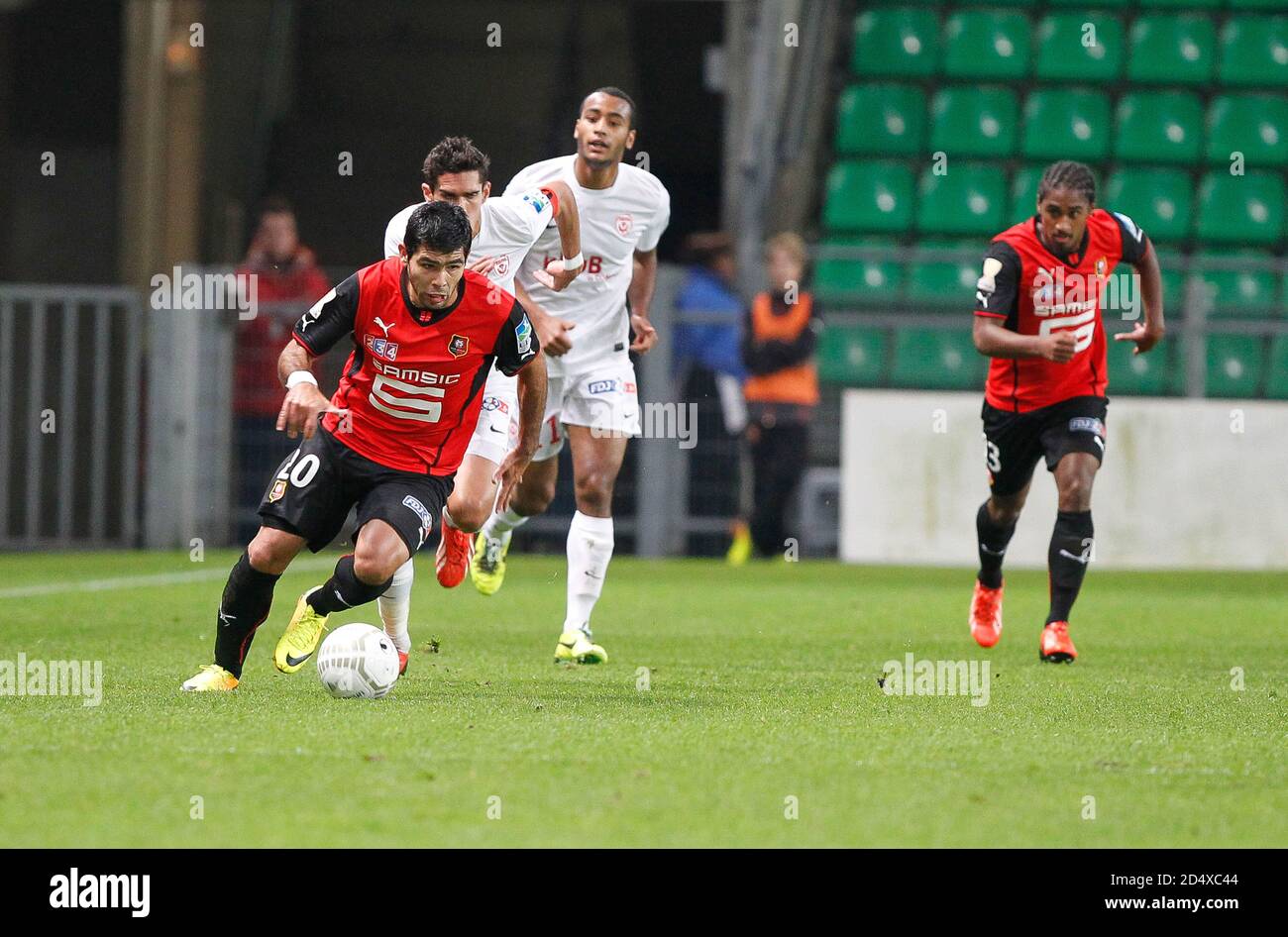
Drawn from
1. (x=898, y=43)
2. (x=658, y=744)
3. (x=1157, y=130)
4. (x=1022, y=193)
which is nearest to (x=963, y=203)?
(x=1022, y=193)

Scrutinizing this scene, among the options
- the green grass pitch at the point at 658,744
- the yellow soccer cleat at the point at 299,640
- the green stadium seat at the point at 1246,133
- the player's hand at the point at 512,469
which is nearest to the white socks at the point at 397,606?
the green grass pitch at the point at 658,744

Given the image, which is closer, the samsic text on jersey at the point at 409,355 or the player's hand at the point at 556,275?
the samsic text on jersey at the point at 409,355

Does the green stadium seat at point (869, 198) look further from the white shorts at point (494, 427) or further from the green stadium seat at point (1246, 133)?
the white shorts at point (494, 427)

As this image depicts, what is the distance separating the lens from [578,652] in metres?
7.20

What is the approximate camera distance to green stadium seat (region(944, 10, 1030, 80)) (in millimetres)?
17812

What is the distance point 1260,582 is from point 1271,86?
6.91 m

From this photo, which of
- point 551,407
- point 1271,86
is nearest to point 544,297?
point 551,407

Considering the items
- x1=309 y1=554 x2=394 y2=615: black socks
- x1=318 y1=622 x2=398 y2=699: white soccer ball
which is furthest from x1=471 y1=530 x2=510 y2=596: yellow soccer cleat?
x1=318 y1=622 x2=398 y2=699: white soccer ball

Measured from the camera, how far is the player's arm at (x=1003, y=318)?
7602mm

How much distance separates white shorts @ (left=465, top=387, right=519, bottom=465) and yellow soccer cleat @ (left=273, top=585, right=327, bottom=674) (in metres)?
1.11

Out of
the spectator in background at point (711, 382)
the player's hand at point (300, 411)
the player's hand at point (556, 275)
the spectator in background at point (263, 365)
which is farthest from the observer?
the spectator in background at point (263, 365)

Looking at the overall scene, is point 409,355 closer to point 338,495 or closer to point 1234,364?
point 338,495

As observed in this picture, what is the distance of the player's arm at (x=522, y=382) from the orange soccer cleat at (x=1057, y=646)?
7.44 ft
